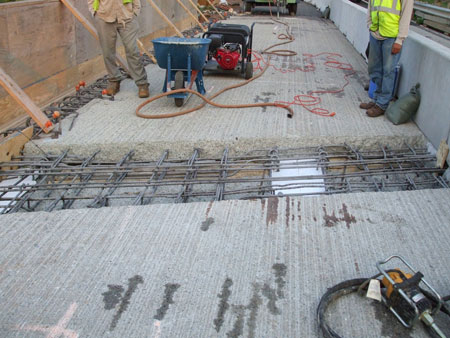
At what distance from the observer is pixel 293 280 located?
7.84 ft

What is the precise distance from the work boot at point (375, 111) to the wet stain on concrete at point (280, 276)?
292 centimetres

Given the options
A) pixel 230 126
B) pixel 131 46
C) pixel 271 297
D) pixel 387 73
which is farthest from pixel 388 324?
pixel 131 46

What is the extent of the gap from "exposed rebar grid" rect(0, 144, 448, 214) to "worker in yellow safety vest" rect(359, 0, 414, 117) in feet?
2.88

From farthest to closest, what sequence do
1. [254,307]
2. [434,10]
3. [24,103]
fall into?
[434,10] < [24,103] < [254,307]

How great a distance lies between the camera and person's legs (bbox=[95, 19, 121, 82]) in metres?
5.34

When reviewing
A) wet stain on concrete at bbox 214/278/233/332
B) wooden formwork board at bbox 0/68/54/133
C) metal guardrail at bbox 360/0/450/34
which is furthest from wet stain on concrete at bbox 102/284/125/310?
metal guardrail at bbox 360/0/450/34

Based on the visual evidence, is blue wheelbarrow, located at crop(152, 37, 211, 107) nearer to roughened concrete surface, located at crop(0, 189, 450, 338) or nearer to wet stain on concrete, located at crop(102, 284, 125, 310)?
roughened concrete surface, located at crop(0, 189, 450, 338)

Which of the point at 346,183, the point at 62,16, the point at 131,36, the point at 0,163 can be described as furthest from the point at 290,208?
the point at 62,16

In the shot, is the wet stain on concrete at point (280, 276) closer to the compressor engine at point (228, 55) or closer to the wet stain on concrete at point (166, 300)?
the wet stain on concrete at point (166, 300)

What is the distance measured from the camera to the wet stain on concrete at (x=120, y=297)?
217 centimetres

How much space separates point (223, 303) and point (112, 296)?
2.01ft

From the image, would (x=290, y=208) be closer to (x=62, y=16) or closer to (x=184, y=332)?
(x=184, y=332)

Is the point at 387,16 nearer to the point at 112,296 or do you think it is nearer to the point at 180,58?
the point at 180,58

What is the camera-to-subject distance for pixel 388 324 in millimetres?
→ 2107
